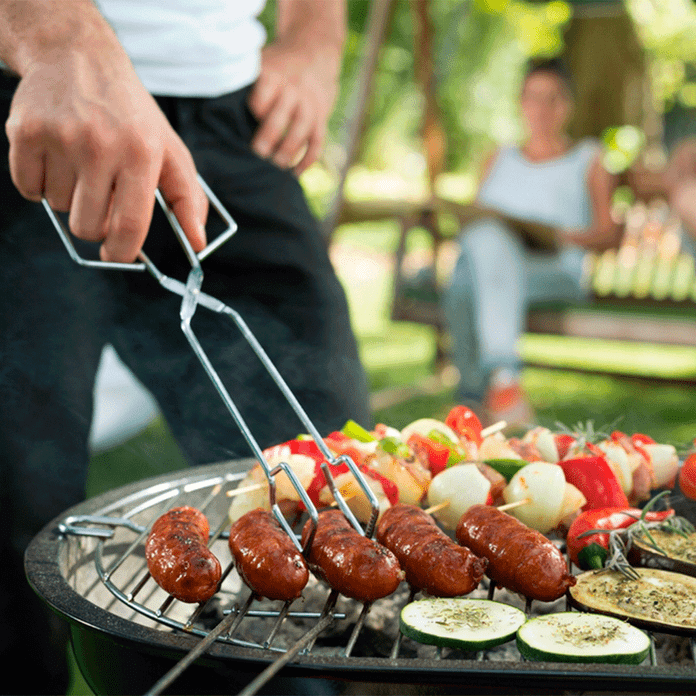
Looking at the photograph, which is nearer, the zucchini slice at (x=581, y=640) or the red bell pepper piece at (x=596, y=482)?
the zucchini slice at (x=581, y=640)

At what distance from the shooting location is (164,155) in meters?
1.34

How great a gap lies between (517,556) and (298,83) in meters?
1.48

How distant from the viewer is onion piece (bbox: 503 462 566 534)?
5.46 ft

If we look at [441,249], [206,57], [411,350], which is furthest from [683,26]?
[206,57]

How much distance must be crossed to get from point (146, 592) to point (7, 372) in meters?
0.59

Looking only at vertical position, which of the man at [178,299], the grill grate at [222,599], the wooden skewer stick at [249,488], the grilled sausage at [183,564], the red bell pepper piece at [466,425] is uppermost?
the man at [178,299]

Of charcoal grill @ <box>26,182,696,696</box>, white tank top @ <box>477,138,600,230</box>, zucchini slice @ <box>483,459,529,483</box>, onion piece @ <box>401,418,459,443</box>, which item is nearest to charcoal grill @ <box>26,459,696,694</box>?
charcoal grill @ <box>26,182,696,696</box>

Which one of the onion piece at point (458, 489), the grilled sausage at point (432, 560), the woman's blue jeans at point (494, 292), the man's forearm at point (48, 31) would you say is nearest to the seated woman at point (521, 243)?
the woman's blue jeans at point (494, 292)

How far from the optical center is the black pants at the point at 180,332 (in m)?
1.76

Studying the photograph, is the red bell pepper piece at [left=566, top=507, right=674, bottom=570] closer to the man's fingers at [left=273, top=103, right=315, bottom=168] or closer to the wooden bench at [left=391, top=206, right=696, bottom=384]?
the man's fingers at [left=273, top=103, right=315, bottom=168]

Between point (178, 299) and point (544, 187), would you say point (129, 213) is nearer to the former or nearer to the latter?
point (178, 299)

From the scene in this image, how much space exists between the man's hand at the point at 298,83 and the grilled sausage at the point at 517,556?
1177 mm

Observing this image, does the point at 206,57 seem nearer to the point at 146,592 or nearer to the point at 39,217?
the point at 39,217

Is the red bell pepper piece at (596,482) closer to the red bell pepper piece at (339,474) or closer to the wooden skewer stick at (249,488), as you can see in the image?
the red bell pepper piece at (339,474)
